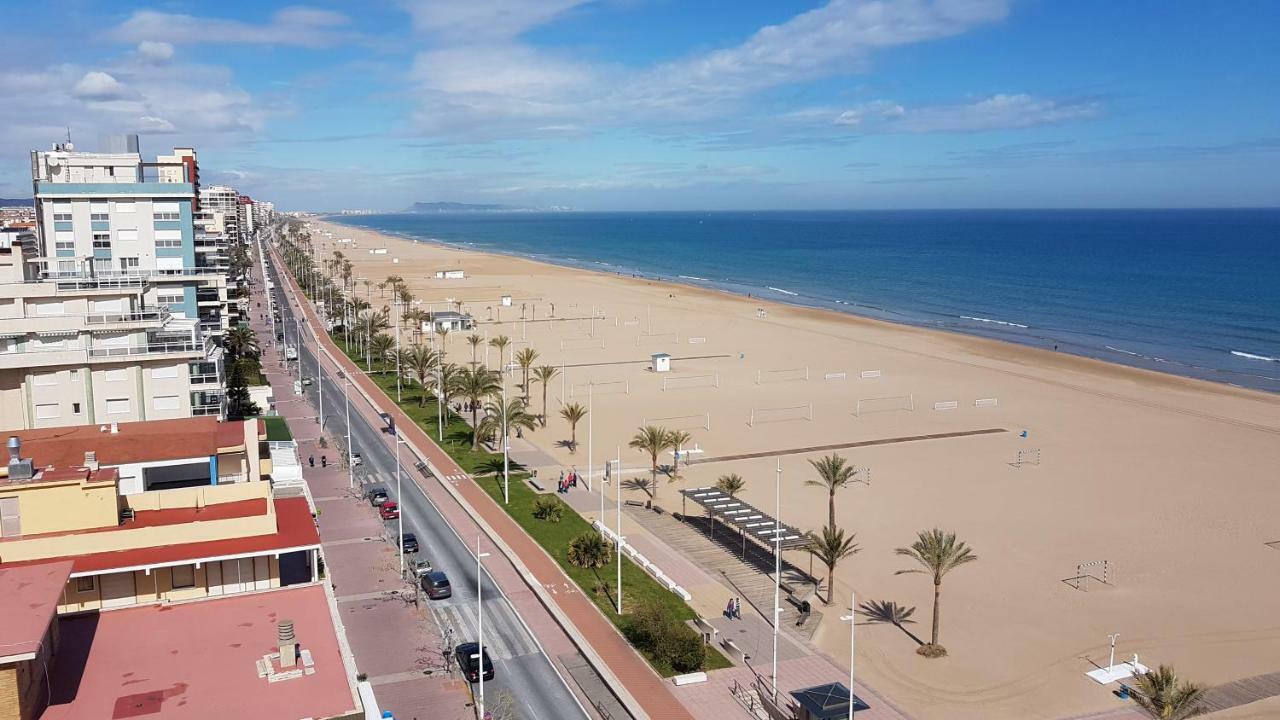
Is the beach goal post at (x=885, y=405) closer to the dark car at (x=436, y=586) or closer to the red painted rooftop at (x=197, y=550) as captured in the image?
the dark car at (x=436, y=586)

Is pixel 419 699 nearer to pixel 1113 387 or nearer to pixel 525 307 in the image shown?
pixel 1113 387

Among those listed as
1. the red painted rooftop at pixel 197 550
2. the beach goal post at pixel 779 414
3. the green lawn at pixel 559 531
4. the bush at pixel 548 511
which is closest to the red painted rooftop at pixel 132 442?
the red painted rooftop at pixel 197 550

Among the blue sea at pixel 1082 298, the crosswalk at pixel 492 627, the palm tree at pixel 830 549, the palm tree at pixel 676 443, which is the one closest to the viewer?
the crosswalk at pixel 492 627

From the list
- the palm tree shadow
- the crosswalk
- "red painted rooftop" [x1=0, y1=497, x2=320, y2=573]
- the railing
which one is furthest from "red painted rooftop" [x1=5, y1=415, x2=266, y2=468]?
the palm tree shadow

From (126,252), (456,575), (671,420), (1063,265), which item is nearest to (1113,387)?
(671,420)

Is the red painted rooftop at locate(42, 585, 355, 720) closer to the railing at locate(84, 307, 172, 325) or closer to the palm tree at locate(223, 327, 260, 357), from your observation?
the railing at locate(84, 307, 172, 325)
